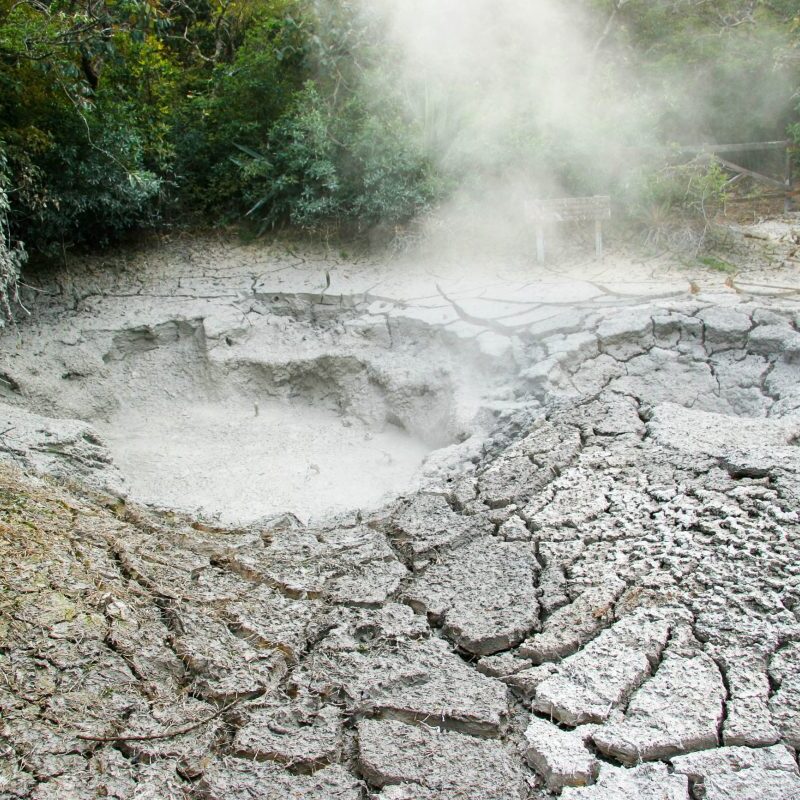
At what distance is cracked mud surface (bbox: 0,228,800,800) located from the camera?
1.94m

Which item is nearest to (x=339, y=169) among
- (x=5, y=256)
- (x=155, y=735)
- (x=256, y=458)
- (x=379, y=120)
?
(x=379, y=120)

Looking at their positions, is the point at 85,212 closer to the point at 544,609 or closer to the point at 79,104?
the point at 79,104

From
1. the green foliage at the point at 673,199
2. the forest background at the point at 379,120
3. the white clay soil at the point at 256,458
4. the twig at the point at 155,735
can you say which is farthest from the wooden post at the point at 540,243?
the twig at the point at 155,735

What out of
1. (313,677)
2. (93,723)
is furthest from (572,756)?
(93,723)

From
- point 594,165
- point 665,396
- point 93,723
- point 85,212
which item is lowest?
point 93,723

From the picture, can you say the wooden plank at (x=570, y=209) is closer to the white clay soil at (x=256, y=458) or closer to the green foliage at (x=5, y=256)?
the white clay soil at (x=256, y=458)

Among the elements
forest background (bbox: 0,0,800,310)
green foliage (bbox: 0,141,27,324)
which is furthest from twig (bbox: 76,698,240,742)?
forest background (bbox: 0,0,800,310)

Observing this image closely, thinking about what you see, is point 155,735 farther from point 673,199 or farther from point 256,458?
point 673,199

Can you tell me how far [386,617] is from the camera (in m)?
2.53

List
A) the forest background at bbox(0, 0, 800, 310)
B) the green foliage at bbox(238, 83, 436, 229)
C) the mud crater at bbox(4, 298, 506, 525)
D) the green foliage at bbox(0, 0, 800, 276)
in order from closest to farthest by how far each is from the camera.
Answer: the mud crater at bbox(4, 298, 506, 525), the green foliage at bbox(0, 0, 800, 276), the forest background at bbox(0, 0, 800, 310), the green foliage at bbox(238, 83, 436, 229)

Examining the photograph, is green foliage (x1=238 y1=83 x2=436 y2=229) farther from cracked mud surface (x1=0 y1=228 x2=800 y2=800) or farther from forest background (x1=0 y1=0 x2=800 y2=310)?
cracked mud surface (x1=0 y1=228 x2=800 y2=800)

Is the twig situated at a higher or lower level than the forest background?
lower

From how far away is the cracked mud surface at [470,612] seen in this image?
1.94m

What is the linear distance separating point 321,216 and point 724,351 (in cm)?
351
